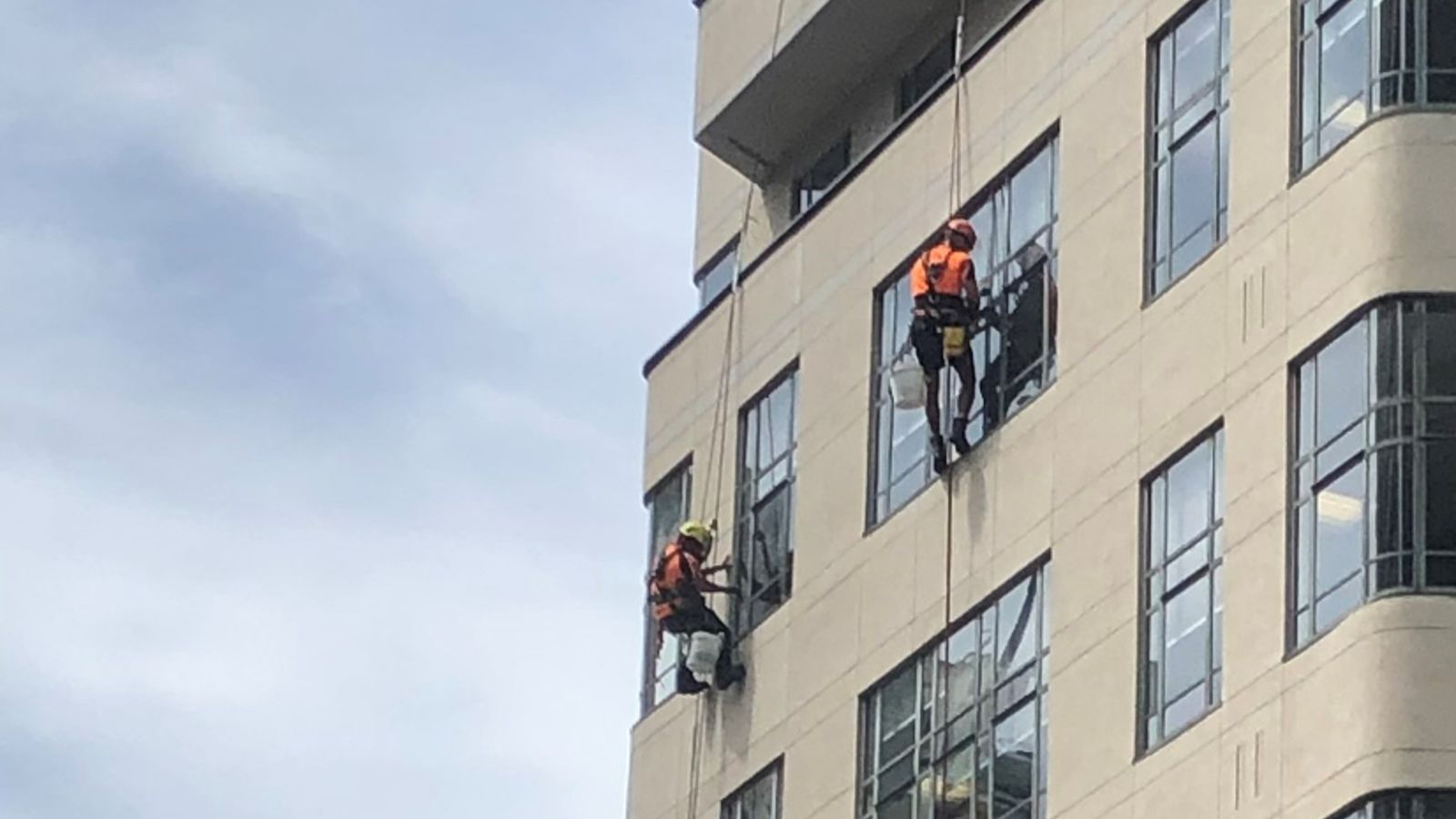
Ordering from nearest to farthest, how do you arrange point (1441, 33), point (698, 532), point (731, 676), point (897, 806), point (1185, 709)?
point (1441, 33) → point (1185, 709) → point (897, 806) → point (731, 676) → point (698, 532)

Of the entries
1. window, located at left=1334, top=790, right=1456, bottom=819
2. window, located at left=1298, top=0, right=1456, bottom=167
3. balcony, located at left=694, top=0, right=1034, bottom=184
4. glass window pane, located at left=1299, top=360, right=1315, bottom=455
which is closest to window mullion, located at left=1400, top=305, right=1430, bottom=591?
glass window pane, located at left=1299, top=360, right=1315, bottom=455

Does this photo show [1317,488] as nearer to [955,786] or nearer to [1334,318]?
[1334,318]

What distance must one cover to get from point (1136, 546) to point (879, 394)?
7.12 meters

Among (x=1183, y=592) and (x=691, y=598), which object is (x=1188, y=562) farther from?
(x=691, y=598)

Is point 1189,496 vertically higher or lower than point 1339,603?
higher

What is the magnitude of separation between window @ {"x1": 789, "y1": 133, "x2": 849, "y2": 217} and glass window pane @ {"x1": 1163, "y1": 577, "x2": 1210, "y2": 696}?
12.3 m

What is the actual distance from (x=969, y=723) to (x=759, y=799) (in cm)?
495

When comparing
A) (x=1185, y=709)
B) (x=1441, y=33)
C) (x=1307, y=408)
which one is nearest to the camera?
(x=1307, y=408)

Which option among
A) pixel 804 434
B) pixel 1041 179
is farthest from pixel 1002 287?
pixel 804 434

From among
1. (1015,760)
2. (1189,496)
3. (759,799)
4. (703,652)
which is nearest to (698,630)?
(703,652)

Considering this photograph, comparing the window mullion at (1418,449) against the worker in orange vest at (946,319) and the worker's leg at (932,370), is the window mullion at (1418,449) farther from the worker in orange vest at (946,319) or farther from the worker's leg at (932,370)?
the worker's leg at (932,370)

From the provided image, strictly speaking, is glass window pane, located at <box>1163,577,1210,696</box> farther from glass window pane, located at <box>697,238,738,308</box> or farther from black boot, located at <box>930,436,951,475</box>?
glass window pane, located at <box>697,238,738,308</box>

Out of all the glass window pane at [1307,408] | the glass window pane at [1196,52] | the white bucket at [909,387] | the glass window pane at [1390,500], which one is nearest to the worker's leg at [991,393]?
the white bucket at [909,387]

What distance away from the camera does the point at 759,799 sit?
48125mm
